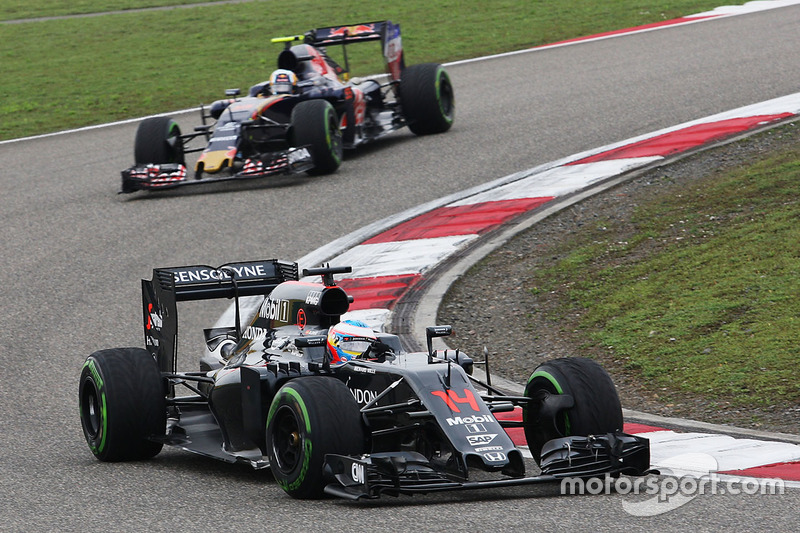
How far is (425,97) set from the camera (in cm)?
1989

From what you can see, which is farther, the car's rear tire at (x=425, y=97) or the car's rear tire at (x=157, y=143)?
the car's rear tire at (x=425, y=97)

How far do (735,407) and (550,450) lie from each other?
2402 mm

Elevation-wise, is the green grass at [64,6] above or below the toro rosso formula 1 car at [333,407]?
above

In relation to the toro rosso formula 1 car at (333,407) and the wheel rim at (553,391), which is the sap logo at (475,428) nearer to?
the toro rosso formula 1 car at (333,407)

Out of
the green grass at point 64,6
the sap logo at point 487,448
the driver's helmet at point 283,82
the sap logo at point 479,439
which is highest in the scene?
the green grass at point 64,6

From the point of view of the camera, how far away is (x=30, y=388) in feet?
35.2

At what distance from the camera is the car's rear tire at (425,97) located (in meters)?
19.8

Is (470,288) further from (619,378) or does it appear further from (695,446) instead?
(695,446)

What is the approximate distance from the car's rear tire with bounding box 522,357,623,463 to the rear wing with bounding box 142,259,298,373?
8.91ft

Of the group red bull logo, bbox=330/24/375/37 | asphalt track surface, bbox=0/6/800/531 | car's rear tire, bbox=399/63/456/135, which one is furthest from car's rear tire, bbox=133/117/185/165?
car's rear tire, bbox=399/63/456/135

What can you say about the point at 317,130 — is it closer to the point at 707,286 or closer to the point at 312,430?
the point at 707,286

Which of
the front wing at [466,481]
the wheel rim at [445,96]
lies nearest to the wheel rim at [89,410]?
the front wing at [466,481]

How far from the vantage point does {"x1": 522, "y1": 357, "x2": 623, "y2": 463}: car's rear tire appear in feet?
23.9

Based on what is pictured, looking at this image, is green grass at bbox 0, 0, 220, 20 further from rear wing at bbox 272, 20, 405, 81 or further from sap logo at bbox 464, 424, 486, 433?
sap logo at bbox 464, 424, 486, 433
